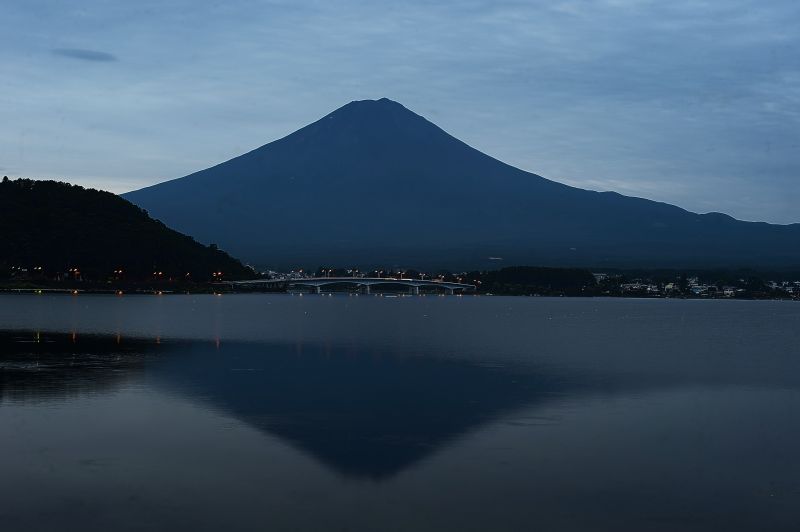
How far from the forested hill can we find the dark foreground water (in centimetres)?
10593

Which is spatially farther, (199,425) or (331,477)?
(199,425)

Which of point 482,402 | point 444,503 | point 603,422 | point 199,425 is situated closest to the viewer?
point 444,503

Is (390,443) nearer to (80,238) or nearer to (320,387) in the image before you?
(320,387)

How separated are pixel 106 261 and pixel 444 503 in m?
135

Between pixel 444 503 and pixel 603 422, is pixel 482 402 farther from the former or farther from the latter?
pixel 444 503

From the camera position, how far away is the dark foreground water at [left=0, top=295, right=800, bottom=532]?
44.0 feet

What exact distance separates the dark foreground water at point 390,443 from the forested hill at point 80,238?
348ft

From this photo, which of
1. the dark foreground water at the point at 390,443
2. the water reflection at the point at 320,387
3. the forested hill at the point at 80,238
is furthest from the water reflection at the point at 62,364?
the forested hill at the point at 80,238

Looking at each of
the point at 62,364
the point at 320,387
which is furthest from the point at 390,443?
the point at 62,364

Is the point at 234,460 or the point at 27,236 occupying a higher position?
the point at 27,236

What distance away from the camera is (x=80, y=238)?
140m

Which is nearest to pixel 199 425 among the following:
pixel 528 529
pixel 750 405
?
pixel 528 529

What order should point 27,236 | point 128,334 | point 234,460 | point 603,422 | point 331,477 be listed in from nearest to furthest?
point 331,477 → point 234,460 → point 603,422 → point 128,334 → point 27,236

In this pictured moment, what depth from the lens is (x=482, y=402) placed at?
81.0 feet
